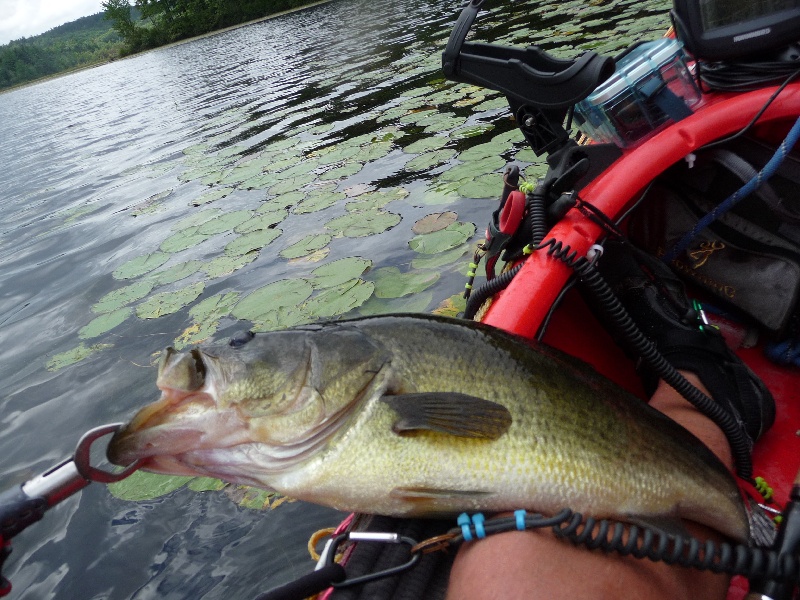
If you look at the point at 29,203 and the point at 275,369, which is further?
the point at 29,203

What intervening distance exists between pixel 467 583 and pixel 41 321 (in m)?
6.11

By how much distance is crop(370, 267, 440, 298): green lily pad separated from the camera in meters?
4.42

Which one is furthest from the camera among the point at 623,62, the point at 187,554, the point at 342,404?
the point at 187,554

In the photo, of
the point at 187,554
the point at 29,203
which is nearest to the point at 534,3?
the point at 29,203

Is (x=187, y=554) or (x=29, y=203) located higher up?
(x=29, y=203)

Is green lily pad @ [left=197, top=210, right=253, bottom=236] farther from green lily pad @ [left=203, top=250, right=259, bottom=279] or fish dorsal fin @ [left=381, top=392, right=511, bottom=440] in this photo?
fish dorsal fin @ [left=381, top=392, right=511, bottom=440]

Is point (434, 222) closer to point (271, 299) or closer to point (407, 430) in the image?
point (271, 299)

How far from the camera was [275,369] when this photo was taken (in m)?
1.48

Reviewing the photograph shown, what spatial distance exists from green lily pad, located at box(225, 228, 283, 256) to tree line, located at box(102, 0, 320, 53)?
159ft

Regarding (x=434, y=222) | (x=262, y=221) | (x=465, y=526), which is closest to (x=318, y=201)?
(x=262, y=221)

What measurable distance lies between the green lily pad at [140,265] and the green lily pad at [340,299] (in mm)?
2632

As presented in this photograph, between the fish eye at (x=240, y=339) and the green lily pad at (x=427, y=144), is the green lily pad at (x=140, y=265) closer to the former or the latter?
the green lily pad at (x=427, y=144)

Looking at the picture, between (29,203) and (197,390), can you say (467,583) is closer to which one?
(197,390)

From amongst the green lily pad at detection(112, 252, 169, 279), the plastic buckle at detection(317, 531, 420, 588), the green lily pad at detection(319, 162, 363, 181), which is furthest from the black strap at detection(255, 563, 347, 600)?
the green lily pad at detection(319, 162, 363, 181)
